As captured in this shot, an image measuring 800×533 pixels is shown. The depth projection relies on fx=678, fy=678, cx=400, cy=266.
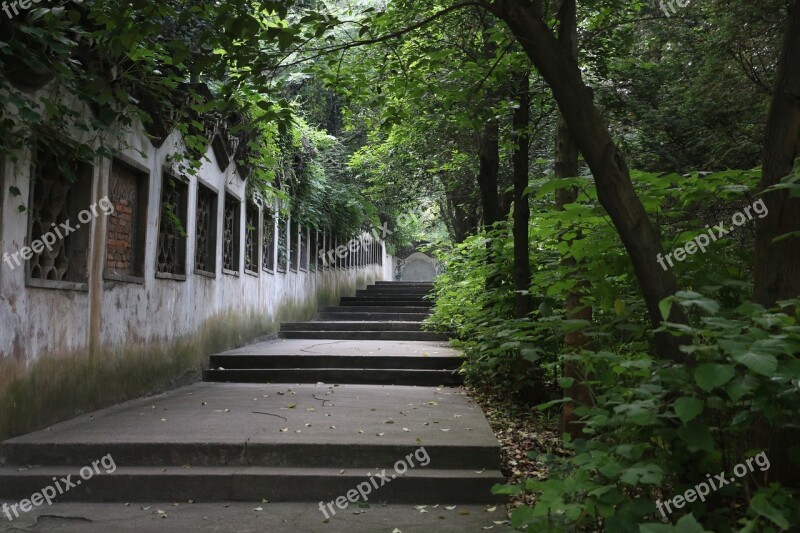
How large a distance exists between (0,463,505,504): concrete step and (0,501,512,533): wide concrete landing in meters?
0.08

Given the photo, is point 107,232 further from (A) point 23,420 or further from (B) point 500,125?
(B) point 500,125

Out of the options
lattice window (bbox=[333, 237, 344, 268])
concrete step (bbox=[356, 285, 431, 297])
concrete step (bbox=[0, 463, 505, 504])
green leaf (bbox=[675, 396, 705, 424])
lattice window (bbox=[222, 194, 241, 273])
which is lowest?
concrete step (bbox=[0, 463, 505, 504])

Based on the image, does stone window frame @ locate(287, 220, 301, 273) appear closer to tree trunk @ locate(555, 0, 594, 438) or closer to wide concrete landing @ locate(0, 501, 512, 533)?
tree trunk @ locate(555, 0, 594, 438)

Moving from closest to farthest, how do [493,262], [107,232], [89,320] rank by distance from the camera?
[89,320] < [107,232] < [493,262]

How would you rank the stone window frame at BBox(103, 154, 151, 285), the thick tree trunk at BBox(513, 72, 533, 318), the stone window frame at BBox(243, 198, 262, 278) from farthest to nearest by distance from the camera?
the stone window frame at BBox(243, 198, 262, 278), the stone window frame at BBox(103, 154, 151, 285), the thick tree trunk at BBox(513, 72, 533, 318)

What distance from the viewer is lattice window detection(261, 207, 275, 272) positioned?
1244 centimetres

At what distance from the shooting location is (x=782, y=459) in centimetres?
258

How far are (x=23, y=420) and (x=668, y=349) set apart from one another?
454 cm

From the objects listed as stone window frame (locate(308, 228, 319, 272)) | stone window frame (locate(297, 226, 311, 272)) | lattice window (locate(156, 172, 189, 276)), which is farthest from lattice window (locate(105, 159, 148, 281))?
stone window frame (locate(308, 228, 319, 272))

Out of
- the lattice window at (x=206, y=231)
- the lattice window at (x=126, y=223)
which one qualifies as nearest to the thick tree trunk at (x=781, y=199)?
the lattice window at (x=126, y=223)

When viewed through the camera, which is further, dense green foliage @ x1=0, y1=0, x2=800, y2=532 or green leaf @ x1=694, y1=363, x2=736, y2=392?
dense green foliage @ x1=0, y1=0, x2=800, y2=532

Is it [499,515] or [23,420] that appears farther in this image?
[23,420]

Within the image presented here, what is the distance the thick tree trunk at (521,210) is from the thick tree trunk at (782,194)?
3.36 meters

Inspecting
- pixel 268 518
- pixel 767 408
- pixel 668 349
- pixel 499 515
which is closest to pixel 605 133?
pixel 668 349
